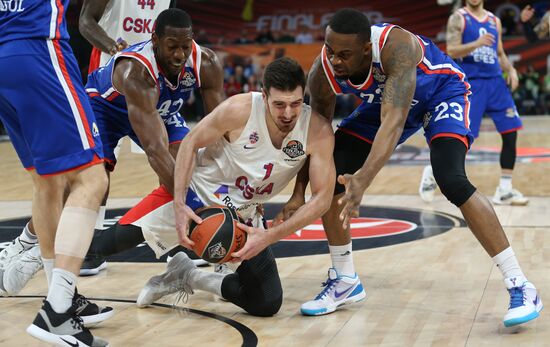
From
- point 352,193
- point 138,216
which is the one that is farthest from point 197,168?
point 352,193

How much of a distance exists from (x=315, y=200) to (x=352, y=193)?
0.35 metres

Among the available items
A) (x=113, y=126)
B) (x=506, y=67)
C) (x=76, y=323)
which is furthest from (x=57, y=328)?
(x=506, y=67)

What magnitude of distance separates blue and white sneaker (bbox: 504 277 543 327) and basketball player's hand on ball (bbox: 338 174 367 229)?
2.87 feet

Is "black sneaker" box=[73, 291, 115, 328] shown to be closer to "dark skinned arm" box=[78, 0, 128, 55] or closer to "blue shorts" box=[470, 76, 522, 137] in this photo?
"dark skinned arm" box=[78, 0, 128, 55]

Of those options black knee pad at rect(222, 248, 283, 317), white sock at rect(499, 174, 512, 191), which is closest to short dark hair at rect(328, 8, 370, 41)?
black knee pad at rect(222, 248, 283, 317)

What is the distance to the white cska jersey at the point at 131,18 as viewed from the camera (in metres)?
6.12

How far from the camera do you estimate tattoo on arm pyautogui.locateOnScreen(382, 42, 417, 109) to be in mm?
3967

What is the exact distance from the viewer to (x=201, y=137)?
411 cm

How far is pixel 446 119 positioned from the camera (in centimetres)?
434

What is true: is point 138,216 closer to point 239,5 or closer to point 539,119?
point 539,119

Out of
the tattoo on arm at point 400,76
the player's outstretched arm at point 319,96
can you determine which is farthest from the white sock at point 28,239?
the tattoo on arm at point 400,76

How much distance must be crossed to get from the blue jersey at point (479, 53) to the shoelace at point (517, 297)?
4377 millimetres

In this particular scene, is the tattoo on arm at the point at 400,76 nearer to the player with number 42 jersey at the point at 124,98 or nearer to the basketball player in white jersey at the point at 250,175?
the basketball player in white jersey at the point at 250,175

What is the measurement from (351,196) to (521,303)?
3.23 feet
